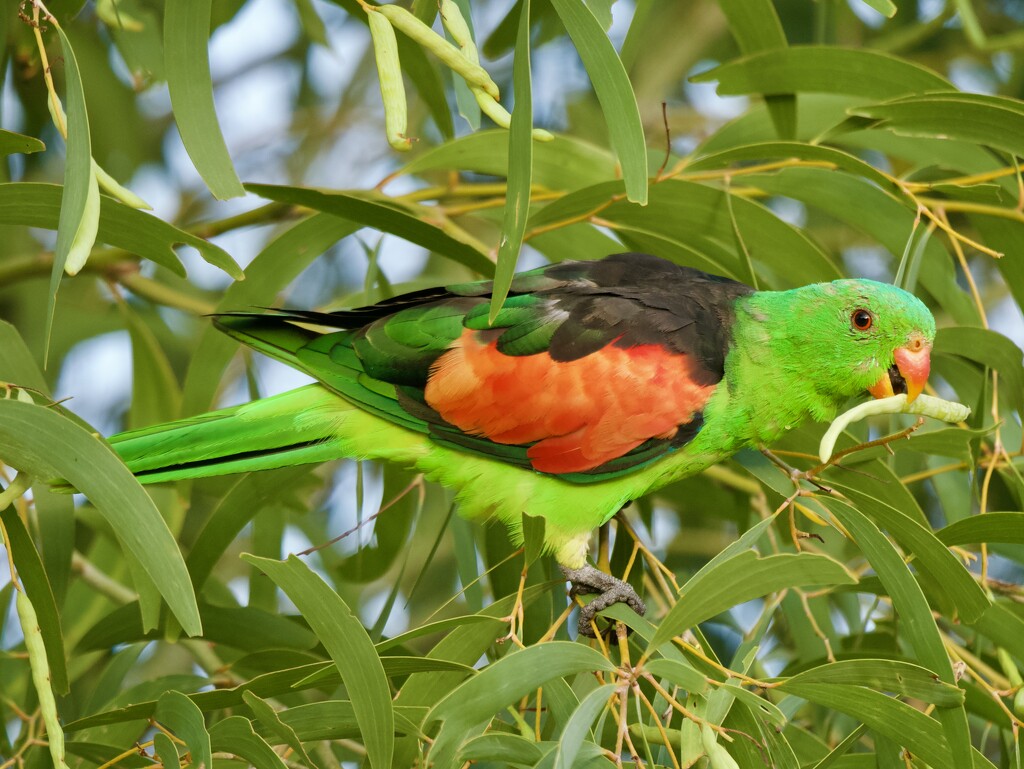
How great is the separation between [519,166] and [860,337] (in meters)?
0.92

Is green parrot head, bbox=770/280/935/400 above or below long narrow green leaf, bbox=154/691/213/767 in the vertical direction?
above

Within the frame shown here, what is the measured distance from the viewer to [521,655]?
4.37 feet

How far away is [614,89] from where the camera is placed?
150cm

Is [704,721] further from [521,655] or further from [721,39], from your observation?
[721,39]

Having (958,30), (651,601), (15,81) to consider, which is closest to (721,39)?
(958,30)

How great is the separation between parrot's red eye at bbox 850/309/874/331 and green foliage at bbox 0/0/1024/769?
0.42ft

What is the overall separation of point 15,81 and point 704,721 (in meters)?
2.48

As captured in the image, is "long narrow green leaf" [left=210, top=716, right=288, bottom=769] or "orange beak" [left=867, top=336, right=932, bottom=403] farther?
"orange beak" [left=867, top=336, right=932, bottom=403]

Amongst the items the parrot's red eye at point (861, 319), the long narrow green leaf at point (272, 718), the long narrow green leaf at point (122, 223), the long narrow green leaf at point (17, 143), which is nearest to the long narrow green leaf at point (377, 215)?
the long narrow green leaf at point (122, 223)

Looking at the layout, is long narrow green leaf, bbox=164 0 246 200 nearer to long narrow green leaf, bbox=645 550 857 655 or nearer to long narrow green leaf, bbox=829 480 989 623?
long narrow green leaf, bbox=645 550 857 655

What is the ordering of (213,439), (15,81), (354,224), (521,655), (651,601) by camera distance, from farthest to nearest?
(651,601) → (15,81) → (354,224) → (213,439) → (521,655)

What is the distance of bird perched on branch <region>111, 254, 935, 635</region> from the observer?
77.6 inches

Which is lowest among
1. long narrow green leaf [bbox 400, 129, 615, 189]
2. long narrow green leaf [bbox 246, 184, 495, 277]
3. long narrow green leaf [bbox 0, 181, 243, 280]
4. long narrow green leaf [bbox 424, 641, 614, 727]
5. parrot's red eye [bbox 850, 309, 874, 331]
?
long narrow green leaf [bbox 424, 641, 614, 727]

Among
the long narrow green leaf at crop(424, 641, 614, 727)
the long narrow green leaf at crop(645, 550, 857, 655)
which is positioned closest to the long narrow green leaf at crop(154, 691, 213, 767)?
the long narrow green leaf at crop(424, 641, 614, 727)
